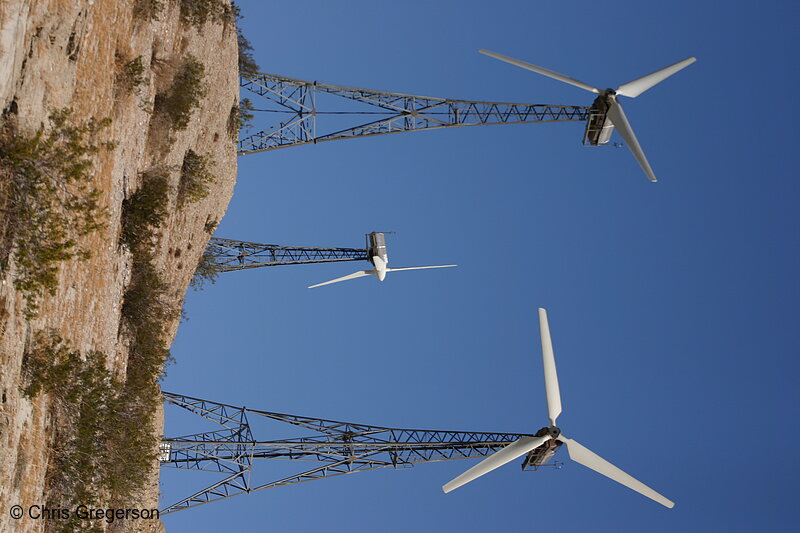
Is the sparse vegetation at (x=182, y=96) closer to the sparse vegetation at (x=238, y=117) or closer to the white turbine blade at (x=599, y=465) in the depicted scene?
the sparse vegetation at (x=238, y=117)

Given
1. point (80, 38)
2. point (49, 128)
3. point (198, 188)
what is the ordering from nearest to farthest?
point (49, 128) → point (80, 38) → point (198, 188)

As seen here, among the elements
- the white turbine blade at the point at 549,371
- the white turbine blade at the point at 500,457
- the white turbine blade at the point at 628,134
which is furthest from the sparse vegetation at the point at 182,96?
the white turbine blade at the point at 628,134

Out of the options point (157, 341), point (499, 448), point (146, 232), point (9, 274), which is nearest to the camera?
point (9, 274)

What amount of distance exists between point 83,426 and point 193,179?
10.6 metres

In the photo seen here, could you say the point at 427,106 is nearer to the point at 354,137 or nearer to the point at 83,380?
the point at 354,137

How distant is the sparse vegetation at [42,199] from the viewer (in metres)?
17.4

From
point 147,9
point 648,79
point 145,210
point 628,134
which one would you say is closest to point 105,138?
point 145,210

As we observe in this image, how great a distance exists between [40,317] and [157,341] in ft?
26.4

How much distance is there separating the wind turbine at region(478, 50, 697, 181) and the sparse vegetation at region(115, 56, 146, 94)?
20387 mm

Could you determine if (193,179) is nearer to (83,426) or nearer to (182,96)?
(182,96)

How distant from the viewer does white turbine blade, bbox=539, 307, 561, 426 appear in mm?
33344

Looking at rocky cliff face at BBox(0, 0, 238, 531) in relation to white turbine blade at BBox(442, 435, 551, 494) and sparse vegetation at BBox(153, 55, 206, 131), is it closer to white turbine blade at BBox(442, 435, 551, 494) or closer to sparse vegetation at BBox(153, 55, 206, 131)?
sparse vegetation at BBox(153, 55, 206, 131)

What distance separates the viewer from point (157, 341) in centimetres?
2738

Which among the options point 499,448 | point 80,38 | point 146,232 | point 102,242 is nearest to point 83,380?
point 102,242
